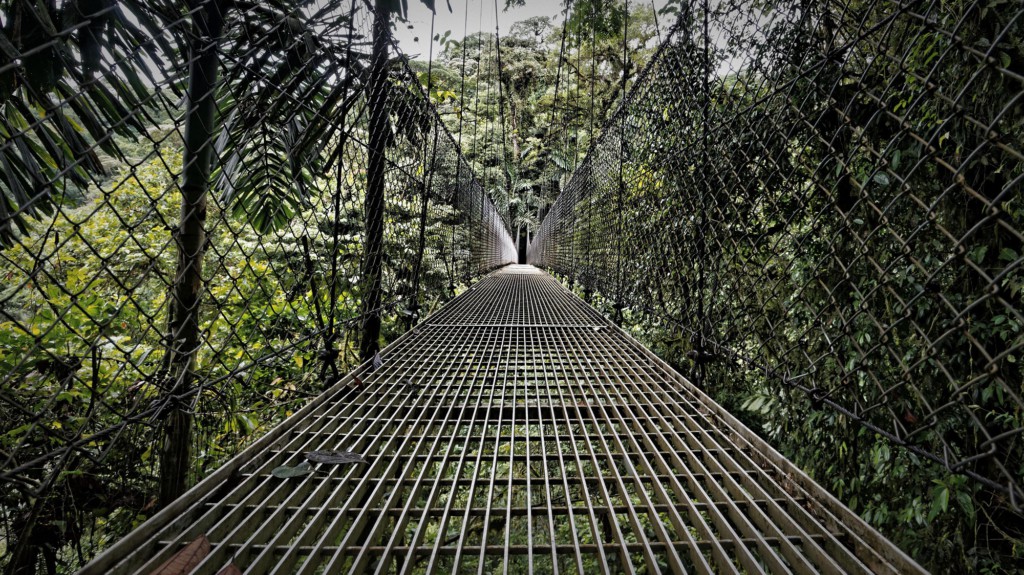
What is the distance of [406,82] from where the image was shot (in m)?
1.96

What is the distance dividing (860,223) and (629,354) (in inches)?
34.2

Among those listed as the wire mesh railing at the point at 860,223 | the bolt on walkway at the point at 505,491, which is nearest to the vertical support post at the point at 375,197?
the bolt on walkway at the point at 505,491

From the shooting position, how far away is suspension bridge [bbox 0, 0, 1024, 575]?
625 mm

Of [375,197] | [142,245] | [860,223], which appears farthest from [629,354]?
[142,245]

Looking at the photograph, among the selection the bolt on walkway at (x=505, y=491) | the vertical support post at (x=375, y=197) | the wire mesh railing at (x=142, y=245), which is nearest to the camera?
the bolt on walkway at (x=505, y=491)

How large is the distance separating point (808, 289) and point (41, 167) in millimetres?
2372

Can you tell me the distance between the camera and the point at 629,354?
168 centimetres

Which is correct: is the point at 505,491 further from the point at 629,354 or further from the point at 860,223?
the point at 860,223

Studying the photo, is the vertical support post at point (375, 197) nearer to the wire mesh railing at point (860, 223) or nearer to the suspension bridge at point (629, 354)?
the suspension bridge at point (629, 354)

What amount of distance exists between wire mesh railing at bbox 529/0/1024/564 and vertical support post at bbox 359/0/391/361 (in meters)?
1.17

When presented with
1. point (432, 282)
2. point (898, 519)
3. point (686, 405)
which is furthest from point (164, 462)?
point (432, 282)

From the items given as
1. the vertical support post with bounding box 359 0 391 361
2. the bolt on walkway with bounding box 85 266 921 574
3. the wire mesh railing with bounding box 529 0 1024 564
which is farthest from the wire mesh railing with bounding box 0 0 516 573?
the wire mesh railing with bounding box 529 0 1024 564

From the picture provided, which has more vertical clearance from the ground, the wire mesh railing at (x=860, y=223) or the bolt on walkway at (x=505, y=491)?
the wire mesh railing at (x=860, y=223)

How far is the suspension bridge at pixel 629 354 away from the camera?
0.62 meters
